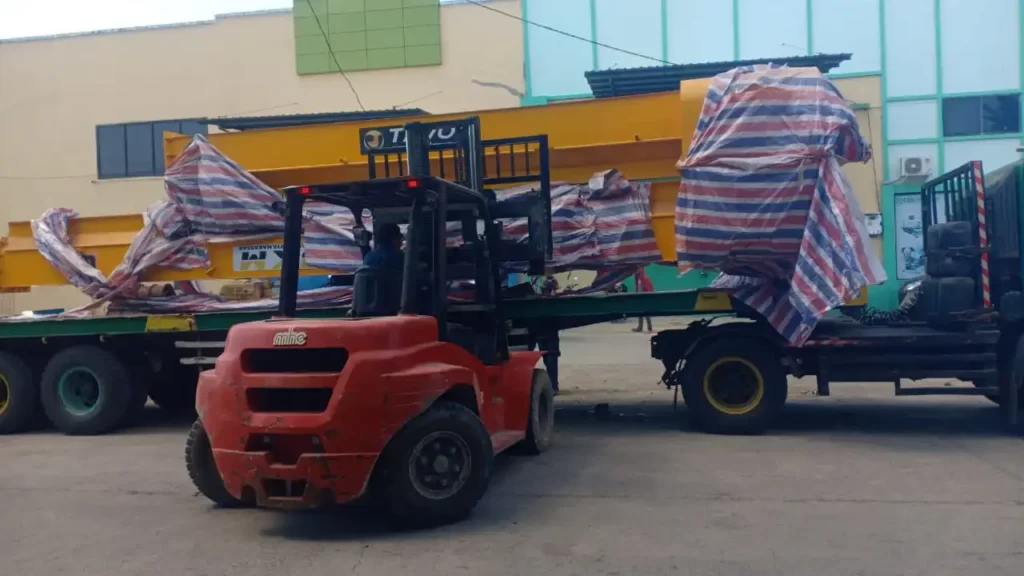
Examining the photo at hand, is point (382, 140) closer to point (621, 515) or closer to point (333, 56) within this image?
point (621, 515)

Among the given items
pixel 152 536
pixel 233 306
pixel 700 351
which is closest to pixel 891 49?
pixel 700 351

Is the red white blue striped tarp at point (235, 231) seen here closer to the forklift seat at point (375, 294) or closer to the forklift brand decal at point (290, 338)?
the forklift seat at point (375, 294)

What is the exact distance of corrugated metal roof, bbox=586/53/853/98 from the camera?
1315cm

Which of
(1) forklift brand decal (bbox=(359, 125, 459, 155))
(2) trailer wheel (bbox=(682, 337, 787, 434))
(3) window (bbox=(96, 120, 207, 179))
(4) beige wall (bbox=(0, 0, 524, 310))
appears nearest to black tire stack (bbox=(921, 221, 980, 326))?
(2) trailer wheel (bbox=(682, 337, 787, 434))

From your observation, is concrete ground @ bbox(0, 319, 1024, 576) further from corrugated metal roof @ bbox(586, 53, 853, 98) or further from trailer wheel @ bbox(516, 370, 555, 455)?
corrugated metal roof @ bbox(586, 53, 853, 98)

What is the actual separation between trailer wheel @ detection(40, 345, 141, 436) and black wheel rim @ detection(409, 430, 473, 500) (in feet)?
21.0

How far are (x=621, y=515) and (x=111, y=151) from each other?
2806 centimetres

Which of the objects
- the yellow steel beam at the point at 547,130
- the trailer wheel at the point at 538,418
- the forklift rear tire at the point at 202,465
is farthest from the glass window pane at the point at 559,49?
the forklift rear tire at the point at 202,465

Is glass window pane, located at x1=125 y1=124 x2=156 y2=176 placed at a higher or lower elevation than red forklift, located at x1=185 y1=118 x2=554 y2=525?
higher

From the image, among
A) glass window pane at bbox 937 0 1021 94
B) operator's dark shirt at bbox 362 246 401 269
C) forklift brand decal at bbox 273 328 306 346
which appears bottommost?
forklift brand decal at bbox 273 328 306 346

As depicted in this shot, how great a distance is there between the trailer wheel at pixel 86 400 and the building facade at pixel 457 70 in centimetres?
1246

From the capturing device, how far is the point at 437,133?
31.6 feet

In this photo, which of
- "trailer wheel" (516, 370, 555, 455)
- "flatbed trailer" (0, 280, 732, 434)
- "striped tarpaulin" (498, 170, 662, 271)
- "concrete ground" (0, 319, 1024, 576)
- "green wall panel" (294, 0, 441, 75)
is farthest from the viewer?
"green wall panel" (294, 0, 441, 75)

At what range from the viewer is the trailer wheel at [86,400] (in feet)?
36.9
